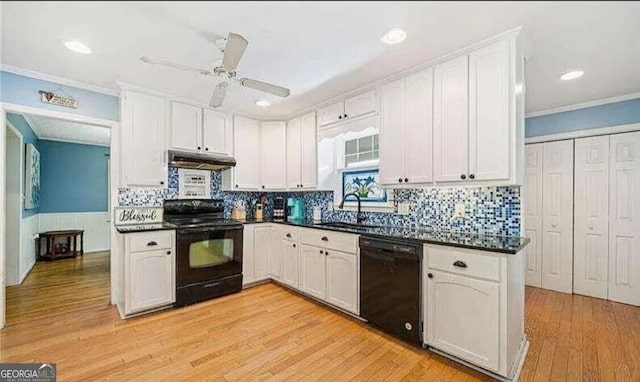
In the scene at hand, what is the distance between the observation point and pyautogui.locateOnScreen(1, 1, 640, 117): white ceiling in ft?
5.36

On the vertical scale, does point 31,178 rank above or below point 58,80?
below

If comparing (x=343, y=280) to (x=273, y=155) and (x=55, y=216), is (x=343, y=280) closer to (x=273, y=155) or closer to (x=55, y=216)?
A: (x=273, y=155)

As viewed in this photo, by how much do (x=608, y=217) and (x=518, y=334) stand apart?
2.44 metres

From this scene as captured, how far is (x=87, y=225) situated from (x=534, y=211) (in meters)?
8.04

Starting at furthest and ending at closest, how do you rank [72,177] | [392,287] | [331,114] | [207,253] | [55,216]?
[72,177] < [55,216] < [331,114] < [207,253] < [392,287]

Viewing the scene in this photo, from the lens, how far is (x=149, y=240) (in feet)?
9.50

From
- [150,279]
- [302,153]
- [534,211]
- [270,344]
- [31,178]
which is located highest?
[302,153]

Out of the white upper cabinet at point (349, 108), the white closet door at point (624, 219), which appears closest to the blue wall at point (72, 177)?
the white upper cabinet at point (349, 108)

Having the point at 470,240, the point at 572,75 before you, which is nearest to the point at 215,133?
the point at 470,240

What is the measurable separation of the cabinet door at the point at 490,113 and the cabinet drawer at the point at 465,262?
573 millimetres

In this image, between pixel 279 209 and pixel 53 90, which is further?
pixel 279 209

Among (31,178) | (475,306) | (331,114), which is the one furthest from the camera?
Answer: (31,178)

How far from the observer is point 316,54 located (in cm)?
226

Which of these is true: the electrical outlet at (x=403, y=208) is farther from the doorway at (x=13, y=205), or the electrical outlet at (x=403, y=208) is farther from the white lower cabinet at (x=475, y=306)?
the doorway at (x=13, y=205)
